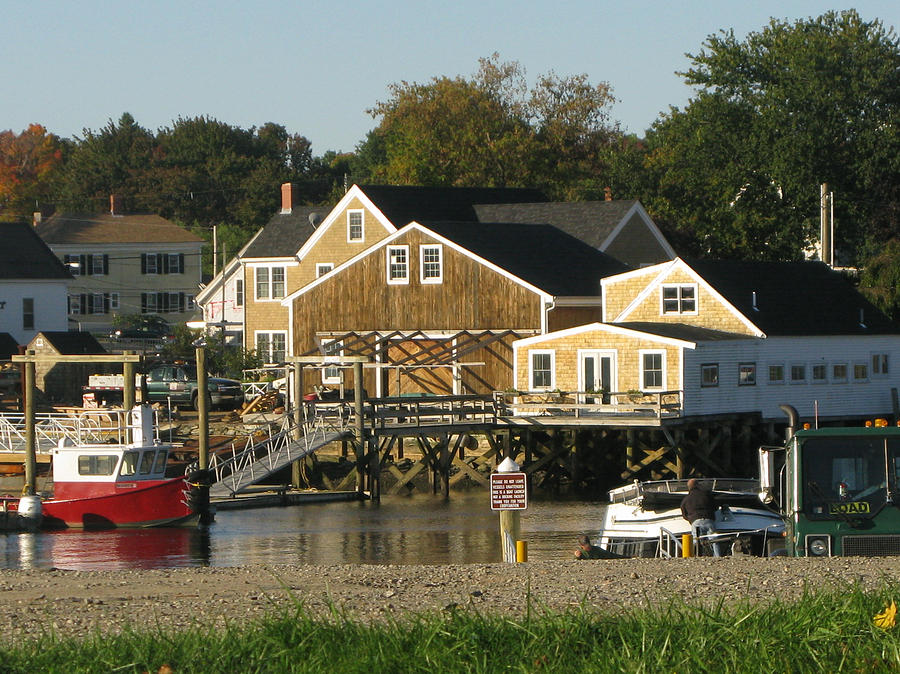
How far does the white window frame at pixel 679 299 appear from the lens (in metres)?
47.1

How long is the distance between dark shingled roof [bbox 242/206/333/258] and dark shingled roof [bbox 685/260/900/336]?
24031 millimetres

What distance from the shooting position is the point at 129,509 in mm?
36219

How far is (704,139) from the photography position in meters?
73.2

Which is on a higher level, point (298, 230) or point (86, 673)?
point (298, 230)

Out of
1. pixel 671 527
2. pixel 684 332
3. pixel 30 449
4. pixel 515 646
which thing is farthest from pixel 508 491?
pixel 684 332

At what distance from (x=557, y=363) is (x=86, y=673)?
3657cm

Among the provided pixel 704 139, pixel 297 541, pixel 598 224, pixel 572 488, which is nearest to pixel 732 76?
pixel 704 139

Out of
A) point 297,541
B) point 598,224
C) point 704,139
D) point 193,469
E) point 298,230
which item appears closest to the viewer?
point 297,541

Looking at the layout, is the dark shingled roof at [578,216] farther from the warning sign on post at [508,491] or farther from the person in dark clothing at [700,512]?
the warning sign on post at [508,491]

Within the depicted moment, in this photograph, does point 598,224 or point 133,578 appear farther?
point 598,224

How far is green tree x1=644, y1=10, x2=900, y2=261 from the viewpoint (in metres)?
69.4

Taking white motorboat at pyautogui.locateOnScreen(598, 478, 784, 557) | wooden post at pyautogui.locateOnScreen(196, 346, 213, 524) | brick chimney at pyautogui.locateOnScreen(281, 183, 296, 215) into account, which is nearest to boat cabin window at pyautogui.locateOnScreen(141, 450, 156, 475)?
wooden post at pyautogui.locateOnScreen(196, 346, 213, 524)

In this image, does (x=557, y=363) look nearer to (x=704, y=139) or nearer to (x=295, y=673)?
(x=704, y=139)

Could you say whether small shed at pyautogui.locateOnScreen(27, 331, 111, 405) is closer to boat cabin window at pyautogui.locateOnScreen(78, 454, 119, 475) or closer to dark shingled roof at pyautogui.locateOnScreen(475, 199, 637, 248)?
dark shingled roof at pyautogui.locateOnScreen(475, 199, 637, 248)
